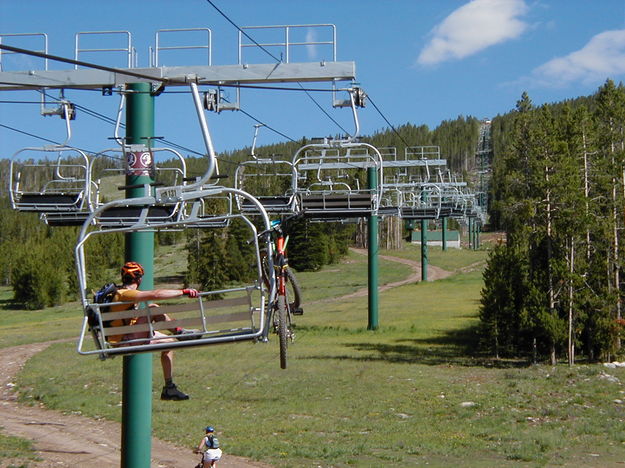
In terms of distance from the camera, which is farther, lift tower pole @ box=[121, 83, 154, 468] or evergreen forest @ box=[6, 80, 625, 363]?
evergreen forest @ box=[6, 80, 625, 363]

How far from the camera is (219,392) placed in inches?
938

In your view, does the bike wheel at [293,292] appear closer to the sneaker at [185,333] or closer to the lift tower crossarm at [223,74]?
the lift tower crossarm at [223,74]

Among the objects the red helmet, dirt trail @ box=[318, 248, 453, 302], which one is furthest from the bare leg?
dirt trail @ box=[318, 248, 453, 302]

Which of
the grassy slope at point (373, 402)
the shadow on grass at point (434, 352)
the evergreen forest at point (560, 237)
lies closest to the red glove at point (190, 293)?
the grassy slope at point (373, 402)

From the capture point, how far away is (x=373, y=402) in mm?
22344

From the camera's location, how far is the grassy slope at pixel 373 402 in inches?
676

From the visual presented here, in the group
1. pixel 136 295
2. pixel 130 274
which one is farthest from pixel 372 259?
pixel 136 295

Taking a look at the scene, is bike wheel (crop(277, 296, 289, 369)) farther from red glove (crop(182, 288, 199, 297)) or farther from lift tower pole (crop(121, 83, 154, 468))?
red glove (crop(182, 288, 199, 297))

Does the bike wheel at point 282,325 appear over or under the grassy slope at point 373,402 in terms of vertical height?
over

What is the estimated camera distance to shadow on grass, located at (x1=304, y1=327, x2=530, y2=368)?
98.6ft

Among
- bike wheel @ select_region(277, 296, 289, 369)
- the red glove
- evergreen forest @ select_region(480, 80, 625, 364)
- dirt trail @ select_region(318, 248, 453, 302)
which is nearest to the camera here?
the red glove

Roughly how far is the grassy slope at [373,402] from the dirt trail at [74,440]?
0.60 m

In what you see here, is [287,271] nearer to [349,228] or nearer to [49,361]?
[49,361]

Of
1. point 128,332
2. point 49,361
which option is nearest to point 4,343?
point 49,361
